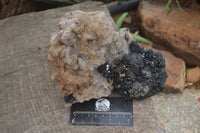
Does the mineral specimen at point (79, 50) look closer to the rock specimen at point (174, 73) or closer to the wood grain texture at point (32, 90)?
the wood grain texture at point (32, 90)

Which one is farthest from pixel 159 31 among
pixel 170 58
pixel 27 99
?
pixel 27 99

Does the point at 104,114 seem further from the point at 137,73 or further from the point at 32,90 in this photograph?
the point at 32,90

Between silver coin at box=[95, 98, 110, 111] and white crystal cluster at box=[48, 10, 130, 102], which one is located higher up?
white crystal cluster at box=[48, 10, 130, 102]

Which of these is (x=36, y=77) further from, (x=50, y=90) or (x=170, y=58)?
(x=170, y=58)

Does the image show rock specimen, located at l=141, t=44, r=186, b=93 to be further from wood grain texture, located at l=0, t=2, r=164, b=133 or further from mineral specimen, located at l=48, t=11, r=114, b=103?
mineral specimen, located at l=48, t=11, r=114, b=103

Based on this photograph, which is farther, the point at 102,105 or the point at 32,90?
the point at 32,90

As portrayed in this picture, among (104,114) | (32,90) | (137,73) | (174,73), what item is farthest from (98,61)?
(174,73)

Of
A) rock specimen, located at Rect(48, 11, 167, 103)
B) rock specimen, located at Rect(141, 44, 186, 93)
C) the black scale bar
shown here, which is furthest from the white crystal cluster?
rock specimen, located at Rect(141, 44, 186, 93)
